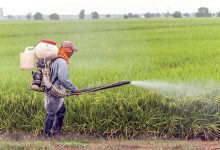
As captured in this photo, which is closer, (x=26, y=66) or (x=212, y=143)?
(x=26, y=66)

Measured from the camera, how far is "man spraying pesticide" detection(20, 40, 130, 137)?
4.38m

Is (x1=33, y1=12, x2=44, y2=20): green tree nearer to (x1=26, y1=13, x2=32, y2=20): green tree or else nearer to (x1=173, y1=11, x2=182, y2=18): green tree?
(x1=26, y1=13, x2=32, y2=20): green tree

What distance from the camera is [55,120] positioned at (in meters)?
4.84

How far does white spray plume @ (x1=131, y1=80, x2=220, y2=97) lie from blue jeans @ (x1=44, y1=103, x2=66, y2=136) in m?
0.93

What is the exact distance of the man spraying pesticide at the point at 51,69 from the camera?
438cm

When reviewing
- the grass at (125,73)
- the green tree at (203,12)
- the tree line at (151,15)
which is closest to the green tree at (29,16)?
the tree line at (151,15)

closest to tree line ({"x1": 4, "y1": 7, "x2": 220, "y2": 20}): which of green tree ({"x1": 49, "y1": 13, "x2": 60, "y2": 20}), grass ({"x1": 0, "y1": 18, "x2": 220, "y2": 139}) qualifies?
green tree ({"x1": 49, "y1": 13, "x2": 60, "y2": 20})

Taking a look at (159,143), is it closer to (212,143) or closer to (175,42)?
(212,143)

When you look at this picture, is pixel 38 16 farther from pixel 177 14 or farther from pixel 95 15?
pixel 177 14

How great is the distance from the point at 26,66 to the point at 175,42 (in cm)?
284

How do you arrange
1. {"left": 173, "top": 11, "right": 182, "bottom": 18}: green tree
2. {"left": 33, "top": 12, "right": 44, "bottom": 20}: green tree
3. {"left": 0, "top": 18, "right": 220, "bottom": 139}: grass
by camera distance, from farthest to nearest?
{"left": 173, "top": 11, "right": 182, "bottom": 18}: green tree, {"left": 33, "top": 12, "right": 44, "bottom": 20}: green tree, {"left": 0, "top": 18, "right": 220, "bottom": 139}: grass

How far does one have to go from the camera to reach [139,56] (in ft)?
20.1

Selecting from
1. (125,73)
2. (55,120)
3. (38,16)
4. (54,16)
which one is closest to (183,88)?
(125,73)

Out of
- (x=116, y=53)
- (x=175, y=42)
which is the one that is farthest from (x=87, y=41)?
(x=175, y=42)
